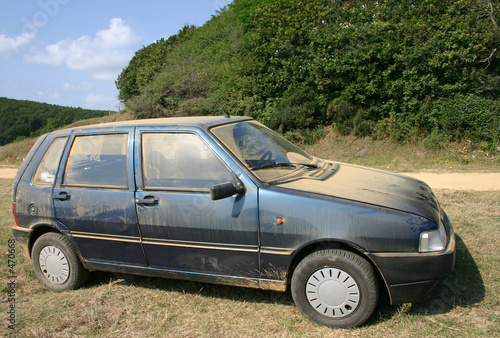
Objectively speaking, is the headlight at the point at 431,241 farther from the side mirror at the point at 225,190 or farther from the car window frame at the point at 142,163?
the car window frame at the point at 142,163

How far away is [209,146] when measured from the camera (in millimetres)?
3619

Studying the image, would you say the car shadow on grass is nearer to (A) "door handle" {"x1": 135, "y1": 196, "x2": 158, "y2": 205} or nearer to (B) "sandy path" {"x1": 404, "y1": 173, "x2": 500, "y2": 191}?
(A) "door handle" {"x1": 135, "y1": 196, "x2": 158, "y2": 205}

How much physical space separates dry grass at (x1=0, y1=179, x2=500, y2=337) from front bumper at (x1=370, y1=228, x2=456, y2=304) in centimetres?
32

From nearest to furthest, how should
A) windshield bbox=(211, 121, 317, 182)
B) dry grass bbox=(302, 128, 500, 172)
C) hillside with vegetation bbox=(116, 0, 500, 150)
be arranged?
windshield bbox=(211, 121, 317, 182) < dry grass bbox=(302, 128, 500, 172) < hillside with vegetation bbox=(116, 0, 500, 150)

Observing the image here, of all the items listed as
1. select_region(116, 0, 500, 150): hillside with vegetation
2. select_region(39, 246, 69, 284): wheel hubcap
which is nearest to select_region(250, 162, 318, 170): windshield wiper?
select_region(39, 246, 69, 284): wheel hubcap

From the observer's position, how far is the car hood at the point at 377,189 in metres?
3.22

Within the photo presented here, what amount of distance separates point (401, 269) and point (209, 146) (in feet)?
6.21

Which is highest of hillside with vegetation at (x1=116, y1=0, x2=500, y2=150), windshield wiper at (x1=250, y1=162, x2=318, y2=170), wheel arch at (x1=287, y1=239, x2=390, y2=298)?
hillside with vegetation at (x1=116, y1=0, x2=500, y2=150)

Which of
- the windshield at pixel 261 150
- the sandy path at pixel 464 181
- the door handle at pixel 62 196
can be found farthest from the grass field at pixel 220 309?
the sandy path at pixel 464 181

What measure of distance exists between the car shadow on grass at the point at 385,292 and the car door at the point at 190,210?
21.7 inches

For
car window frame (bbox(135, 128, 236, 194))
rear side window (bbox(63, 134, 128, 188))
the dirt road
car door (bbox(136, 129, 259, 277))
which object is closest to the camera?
car door (bbox(136, 129, 259, 277))

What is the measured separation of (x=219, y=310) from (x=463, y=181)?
7.36 meters

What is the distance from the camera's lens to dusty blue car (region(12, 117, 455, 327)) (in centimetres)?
310

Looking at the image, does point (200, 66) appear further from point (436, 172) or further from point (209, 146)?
point (209, 146)
